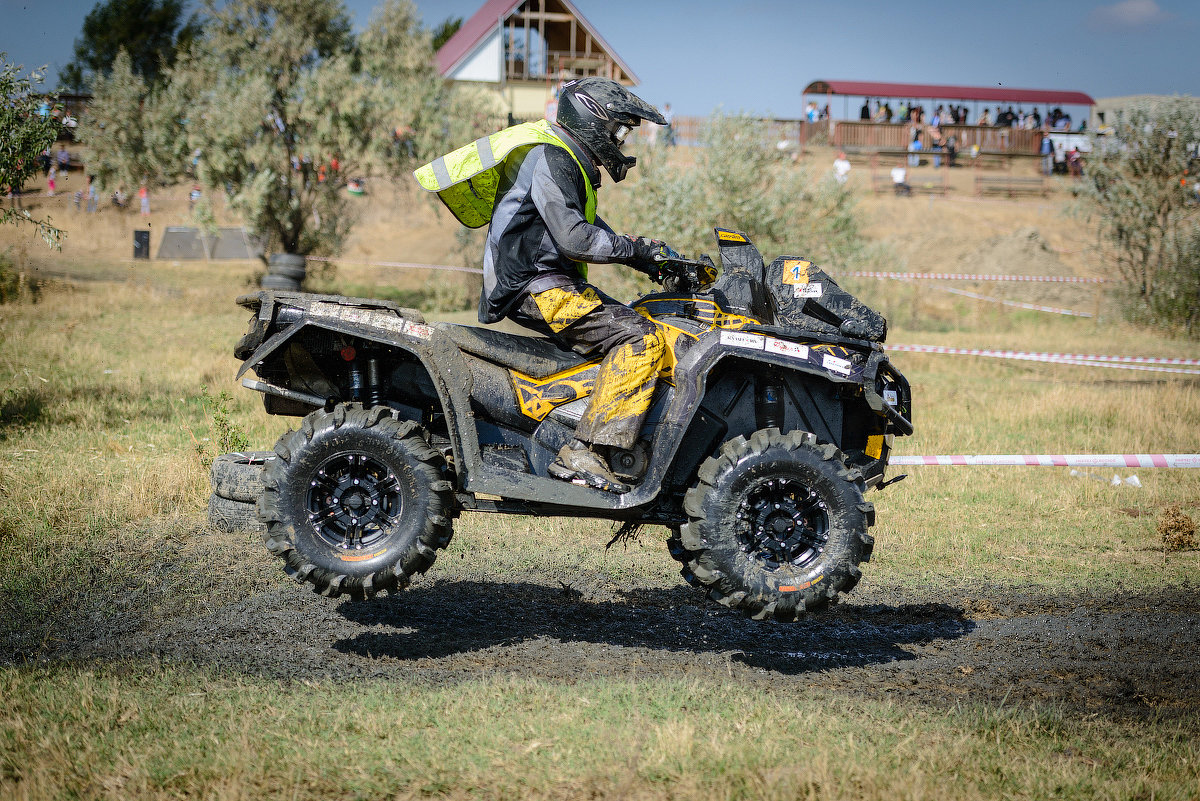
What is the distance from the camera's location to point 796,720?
15.0ft

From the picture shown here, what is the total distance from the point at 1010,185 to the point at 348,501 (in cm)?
4108

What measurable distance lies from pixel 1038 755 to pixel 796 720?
1045 millimetres

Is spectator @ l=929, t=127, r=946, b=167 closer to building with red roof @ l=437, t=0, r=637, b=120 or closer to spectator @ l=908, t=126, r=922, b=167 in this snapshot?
spectator @ l=908, t=126, r=922, b=167

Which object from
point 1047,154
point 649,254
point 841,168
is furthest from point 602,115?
point 1047,154

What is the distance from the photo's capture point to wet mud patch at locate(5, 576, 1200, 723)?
5246mm

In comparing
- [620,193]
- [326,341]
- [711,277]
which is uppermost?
[620,193]

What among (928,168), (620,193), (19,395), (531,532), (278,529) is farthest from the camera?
(928,168)

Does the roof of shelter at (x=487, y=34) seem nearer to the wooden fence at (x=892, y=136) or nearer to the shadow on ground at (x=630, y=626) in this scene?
the wooden fence at (x=892, y=136)

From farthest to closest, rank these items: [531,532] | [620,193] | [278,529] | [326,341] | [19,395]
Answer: [620,193] < [19,395] < [531,532] < [326,341] < [278,529]

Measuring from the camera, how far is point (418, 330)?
5270 mm

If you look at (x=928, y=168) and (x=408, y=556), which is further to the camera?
(x=928, y=168)

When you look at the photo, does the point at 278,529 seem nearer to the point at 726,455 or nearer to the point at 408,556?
the point at 408,556

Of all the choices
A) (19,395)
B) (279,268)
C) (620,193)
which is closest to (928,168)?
(620,193)

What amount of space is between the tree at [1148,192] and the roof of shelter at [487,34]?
26.3 meters
